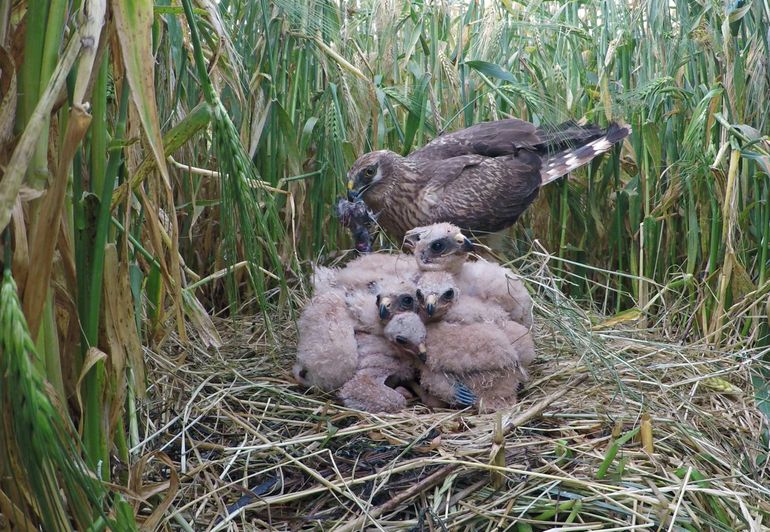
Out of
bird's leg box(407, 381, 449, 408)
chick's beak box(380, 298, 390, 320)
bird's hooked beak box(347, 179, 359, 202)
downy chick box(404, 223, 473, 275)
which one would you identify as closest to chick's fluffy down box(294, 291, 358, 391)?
chick's beak box(380, 298, 390, 320)

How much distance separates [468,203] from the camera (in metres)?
3.60

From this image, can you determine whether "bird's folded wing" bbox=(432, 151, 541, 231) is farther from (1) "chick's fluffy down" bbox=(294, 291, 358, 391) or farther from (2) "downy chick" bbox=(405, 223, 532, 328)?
(1) "chick's fluffy down" bbox=(294, 291, 358, 391)

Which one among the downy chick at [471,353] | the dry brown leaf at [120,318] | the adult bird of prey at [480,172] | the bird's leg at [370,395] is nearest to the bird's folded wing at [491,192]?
the adult bird of prey at [480,172]

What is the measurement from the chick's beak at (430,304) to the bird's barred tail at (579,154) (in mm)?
1388

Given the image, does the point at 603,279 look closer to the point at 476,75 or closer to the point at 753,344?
the point at 753,344

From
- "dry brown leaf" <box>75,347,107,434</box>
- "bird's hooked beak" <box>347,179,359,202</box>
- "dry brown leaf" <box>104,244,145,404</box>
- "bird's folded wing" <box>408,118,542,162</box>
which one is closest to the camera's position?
"dry brown leaf" <box>75,347,107,434</box>

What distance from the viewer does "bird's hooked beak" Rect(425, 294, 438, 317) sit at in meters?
2.48

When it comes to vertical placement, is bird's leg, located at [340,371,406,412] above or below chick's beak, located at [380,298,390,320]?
below

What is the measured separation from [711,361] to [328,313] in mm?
1285

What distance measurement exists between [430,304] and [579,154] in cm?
152

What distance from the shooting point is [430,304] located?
97.7 inches

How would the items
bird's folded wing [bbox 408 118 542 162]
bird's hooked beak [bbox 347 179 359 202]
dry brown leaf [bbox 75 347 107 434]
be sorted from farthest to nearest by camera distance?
bird's folded wing [bbox 408 118 542 162], bird's hooked beak [bbox 347 179 359 202], dry brown leaf [bbox 75 347 107 434]

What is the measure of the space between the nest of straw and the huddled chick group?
84 mm

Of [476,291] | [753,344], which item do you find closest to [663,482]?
[476,291]
